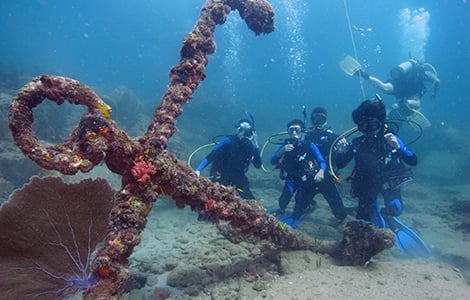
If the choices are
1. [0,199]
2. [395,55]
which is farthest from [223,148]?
[395,55]

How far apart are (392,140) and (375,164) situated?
74 centimetres

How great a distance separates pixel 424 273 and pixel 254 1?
5.59 metres

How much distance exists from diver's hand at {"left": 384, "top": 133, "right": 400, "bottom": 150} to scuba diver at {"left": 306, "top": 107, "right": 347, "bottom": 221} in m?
1.98

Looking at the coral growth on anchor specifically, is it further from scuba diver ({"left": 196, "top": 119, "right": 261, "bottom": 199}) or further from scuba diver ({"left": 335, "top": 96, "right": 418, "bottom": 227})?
scuba diver ({"left": 196, "top": 119, "right": 261, "bottom": 199})

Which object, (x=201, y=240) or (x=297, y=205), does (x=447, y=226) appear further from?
(x=201, y=240)

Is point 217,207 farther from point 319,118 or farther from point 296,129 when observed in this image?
point 319,118

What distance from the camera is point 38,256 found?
3201 mm

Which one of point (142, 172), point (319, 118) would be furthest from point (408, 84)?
point (142, 172)

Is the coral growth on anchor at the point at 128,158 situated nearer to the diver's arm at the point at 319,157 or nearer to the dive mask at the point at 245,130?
the diver's arm at the point at 319,157

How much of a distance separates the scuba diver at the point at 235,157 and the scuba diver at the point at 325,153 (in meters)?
1.69

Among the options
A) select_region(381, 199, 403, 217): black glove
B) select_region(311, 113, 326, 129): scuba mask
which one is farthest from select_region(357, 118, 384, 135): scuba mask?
select_region(311, 113, 326, 129): scuba mask

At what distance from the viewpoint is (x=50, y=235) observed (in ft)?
10.5

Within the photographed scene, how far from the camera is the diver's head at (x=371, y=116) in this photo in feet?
21.0

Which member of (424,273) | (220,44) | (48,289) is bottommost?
(424,273)
